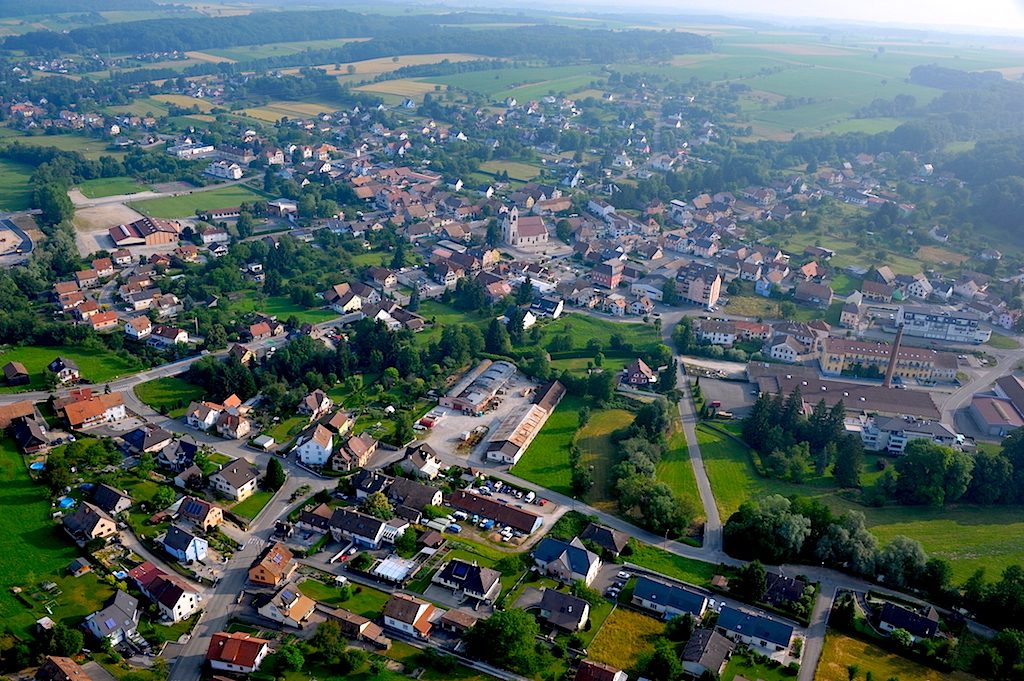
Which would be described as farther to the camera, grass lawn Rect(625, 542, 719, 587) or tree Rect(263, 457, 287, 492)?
tree Rect(263, 457, 287, 492)

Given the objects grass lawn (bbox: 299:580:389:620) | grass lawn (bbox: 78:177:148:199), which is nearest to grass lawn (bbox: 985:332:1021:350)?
grass lawn (bbox: 299:580:389:620)

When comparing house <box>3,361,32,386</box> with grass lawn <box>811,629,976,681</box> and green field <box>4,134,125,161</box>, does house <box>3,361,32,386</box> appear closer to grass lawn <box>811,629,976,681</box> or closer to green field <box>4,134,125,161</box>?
grass lawn <box>811,629,976,681</box>

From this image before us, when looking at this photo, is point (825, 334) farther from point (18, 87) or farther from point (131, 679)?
point (18, 87)

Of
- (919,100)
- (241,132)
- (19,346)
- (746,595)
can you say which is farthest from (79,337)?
(919,100)

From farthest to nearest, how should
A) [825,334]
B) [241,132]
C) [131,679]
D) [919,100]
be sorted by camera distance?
[919,100], [241,132], [825,334], [131,679]

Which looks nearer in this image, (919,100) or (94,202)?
(94,202)

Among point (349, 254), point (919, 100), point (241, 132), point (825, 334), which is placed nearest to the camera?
point (825, 334)
